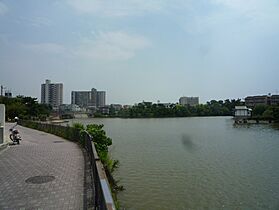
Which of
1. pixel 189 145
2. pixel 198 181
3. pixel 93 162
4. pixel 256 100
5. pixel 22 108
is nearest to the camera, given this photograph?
pixel 93 162

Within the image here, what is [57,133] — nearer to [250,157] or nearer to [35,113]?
[250,157]

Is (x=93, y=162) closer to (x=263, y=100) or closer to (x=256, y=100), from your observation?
(x=263, y=100)

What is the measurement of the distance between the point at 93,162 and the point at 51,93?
156669 mm

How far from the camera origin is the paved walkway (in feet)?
19.1

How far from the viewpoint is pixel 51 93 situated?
15650cm

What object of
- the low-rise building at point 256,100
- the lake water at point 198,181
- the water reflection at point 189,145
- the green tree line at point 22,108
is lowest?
the lake water at point 198,181

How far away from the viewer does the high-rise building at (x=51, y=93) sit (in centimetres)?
15388

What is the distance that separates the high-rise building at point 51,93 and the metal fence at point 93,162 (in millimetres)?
125502

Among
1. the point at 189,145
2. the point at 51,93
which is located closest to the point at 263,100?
the point at 51,93

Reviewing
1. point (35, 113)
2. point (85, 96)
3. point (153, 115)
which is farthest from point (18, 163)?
point (85, 96)

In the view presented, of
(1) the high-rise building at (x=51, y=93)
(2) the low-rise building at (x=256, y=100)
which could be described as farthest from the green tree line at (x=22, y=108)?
(2) the low-rise building at (x=256, y=100)

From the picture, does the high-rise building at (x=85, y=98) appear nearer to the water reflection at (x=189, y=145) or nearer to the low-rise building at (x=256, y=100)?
the low-rise building at (x=256, y=100)

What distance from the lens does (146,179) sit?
1302 cm

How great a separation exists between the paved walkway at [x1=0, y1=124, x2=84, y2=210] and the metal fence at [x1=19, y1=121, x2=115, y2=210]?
1.60ft
